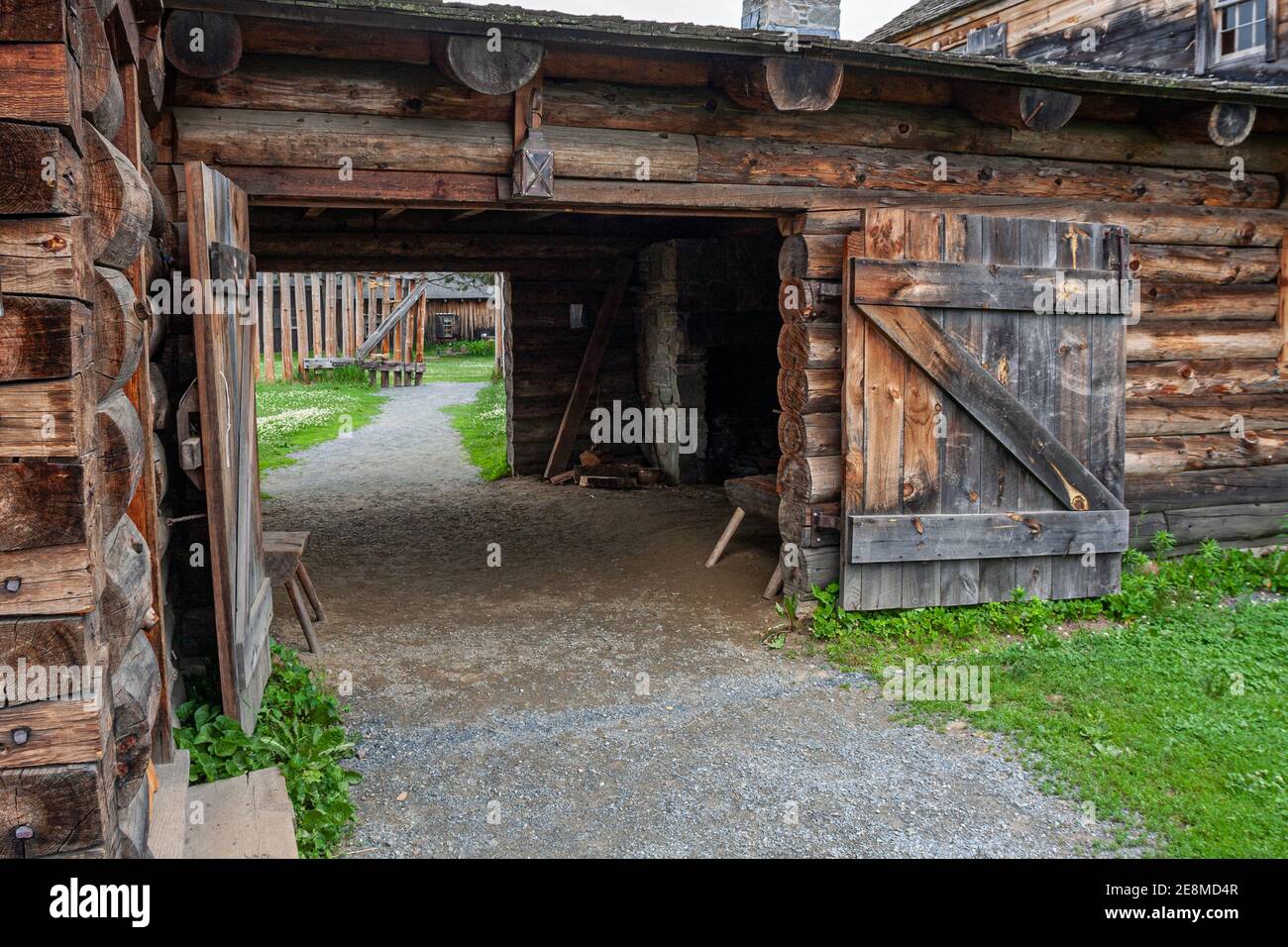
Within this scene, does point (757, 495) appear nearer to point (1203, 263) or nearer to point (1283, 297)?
point (1203, 263)

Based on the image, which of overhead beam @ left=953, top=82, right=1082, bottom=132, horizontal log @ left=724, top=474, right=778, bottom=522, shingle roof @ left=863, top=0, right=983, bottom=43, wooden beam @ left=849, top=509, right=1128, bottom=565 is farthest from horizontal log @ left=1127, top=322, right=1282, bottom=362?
shingle roof @ left=863, top=0, right=983, bottom=43

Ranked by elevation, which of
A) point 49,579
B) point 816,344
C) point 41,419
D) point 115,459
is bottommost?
point 49,579

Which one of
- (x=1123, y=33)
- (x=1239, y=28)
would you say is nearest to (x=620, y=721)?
(x=1239, y=28)

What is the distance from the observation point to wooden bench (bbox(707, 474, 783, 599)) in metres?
7.38

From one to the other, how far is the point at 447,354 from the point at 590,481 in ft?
86.4

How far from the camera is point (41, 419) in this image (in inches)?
97.3

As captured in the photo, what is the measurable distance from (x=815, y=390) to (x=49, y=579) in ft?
16.3

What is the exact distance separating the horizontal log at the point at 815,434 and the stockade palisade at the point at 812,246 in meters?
0.02

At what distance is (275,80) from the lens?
5609mm

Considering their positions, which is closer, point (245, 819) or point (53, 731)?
point (53, 731)

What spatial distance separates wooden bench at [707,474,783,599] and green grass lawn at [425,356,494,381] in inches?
831

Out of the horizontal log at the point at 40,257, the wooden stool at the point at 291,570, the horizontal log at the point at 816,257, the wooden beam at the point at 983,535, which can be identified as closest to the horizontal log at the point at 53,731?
the horizontal log at the point at 40,257

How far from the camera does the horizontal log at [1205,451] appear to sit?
25.6ft
